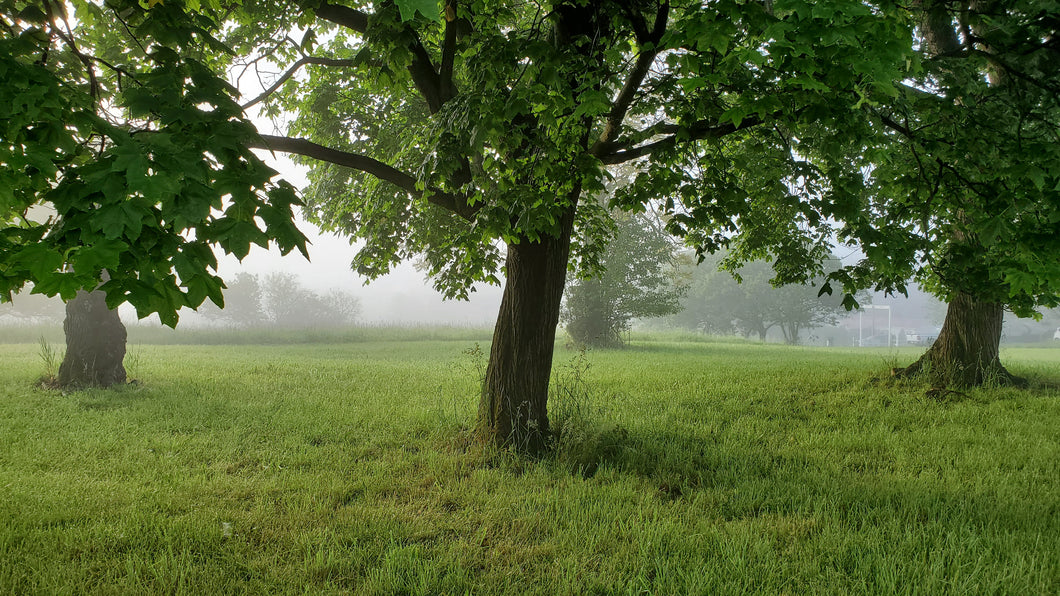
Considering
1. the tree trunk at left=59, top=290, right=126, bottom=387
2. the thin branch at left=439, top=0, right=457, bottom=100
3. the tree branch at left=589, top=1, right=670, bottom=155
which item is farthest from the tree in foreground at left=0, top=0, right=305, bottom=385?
the tree trunk at left=59, top=290, right=126, bottom=387

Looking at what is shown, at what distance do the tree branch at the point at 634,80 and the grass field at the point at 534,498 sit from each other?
3.47m

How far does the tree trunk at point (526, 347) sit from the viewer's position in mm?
6527

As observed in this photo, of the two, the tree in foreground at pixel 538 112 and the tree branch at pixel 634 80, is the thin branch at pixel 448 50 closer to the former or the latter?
the tree in foreground at pixel 538 112

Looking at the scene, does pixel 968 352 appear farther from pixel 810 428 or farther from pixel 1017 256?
pixel 1017 256

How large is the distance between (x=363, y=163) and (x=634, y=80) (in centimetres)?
310

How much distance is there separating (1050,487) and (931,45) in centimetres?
885

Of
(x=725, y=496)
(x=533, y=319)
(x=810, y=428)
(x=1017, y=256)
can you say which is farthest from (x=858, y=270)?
(x=533, y=319)

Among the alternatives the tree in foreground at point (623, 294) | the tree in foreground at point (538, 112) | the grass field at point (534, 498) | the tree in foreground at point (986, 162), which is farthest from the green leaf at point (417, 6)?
the tree in foreground at point (623, 294)

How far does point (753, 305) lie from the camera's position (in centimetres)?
5894

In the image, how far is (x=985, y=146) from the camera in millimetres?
5195

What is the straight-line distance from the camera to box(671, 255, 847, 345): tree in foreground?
55.4 m

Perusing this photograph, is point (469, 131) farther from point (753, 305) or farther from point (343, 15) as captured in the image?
point (753, 305)

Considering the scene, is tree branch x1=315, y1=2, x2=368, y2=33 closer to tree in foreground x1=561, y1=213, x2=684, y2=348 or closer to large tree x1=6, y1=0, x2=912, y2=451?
large tree x1=6, y1=0, x2=912, y2=451

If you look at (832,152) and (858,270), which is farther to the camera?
(858,270)
